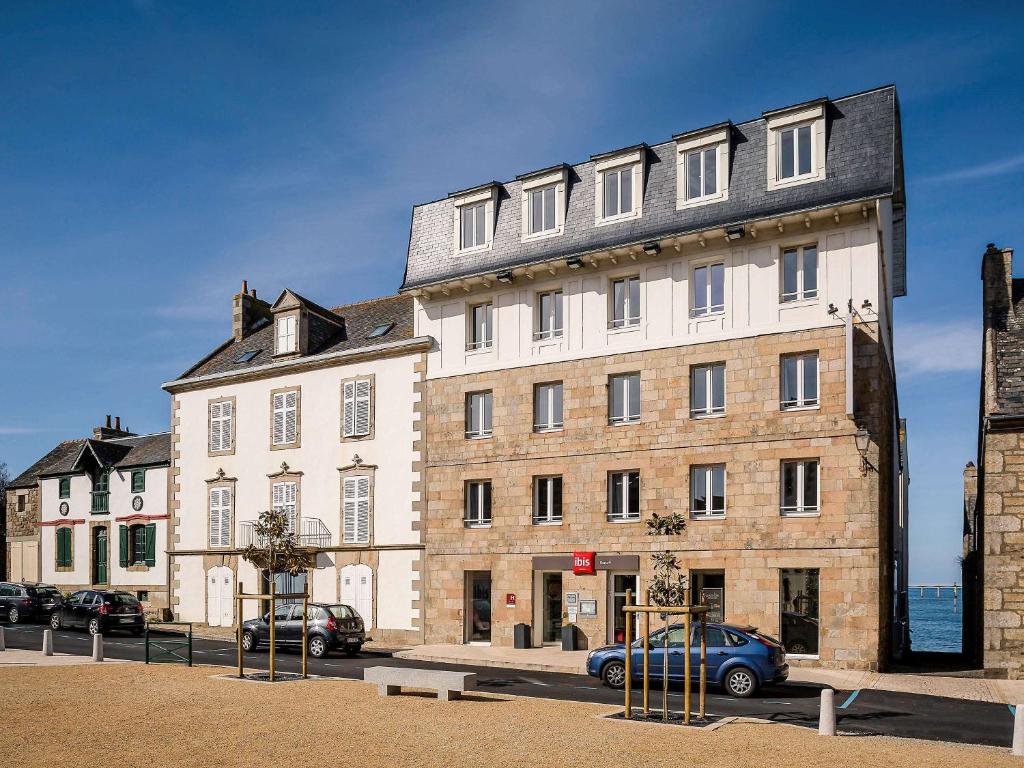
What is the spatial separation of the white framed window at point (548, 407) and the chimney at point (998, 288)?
12.1 m

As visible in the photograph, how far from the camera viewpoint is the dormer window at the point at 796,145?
26.5 meters

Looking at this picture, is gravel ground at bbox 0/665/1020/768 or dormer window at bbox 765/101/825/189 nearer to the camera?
gravel ground at bbox 0/665/1020/768

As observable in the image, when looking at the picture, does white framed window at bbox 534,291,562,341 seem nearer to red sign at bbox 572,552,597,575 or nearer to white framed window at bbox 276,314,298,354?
red sign at bbox 572,552,597,575

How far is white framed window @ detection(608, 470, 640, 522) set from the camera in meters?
28.5

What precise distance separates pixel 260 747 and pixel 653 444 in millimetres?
16359

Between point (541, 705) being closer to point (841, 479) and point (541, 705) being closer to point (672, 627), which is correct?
point (672, 627)

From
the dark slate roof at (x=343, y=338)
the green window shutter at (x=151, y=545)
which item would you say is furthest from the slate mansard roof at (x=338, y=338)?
the green window shutter at (x=151, y=545)

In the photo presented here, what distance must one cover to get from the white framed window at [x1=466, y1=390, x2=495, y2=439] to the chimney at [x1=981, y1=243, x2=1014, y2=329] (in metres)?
14.4

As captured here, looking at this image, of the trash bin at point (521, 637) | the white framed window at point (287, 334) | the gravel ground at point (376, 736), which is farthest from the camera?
the white framed window at point (287, 334)

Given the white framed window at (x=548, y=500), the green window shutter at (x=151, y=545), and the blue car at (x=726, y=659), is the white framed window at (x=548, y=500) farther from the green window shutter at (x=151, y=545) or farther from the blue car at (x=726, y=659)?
the green window shutter at (x=151, y=545)

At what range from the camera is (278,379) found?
36.8 meters

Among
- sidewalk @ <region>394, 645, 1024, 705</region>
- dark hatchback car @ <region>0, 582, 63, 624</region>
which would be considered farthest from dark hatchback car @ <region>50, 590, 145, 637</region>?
sidewalk @ <region>394, 645, 1024, 705</region>

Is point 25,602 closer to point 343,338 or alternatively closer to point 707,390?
point 343,338

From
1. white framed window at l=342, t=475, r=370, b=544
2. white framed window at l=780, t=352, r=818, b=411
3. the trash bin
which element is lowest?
the trash bin
